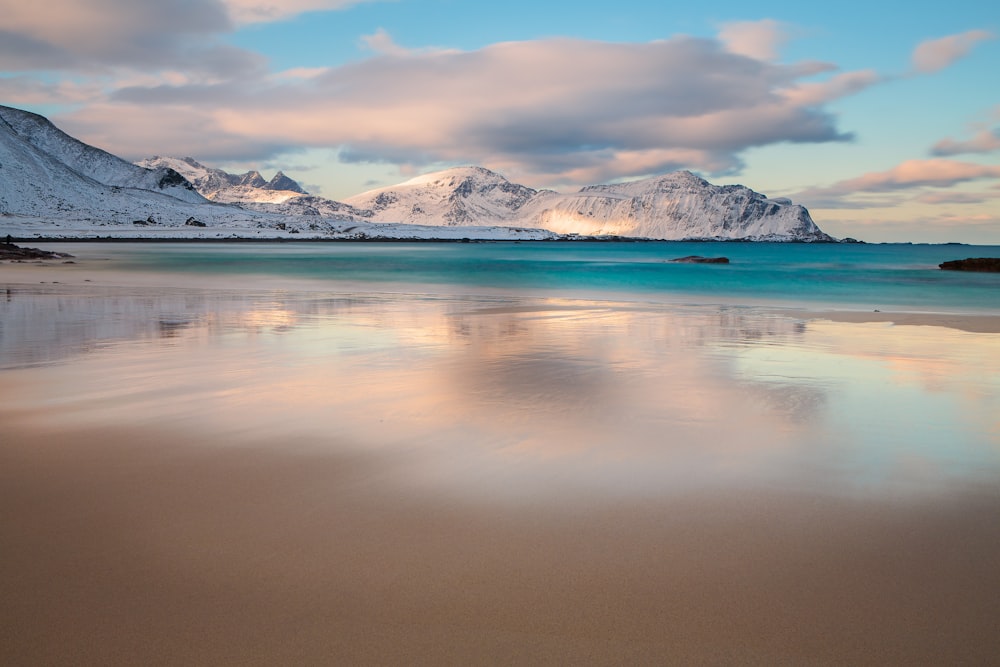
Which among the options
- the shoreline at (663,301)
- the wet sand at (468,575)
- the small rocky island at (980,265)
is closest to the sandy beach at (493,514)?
the wet sand at (468,575)

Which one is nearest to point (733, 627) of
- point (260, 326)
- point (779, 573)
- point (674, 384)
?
point (779, 573)

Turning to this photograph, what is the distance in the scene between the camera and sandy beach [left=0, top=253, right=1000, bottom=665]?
342 cm

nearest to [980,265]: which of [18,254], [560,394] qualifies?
[560,394]

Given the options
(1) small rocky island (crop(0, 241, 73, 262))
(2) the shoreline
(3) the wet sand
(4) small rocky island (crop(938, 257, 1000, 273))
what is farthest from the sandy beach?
(4) small rocky island (crop(938, 257, 1000, 273))

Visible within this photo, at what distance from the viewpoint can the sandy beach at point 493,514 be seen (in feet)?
11.2

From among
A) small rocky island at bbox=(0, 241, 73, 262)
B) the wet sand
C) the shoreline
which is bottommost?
the wet sand

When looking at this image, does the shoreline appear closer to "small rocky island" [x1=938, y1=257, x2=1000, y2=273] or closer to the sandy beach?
the sandy beach

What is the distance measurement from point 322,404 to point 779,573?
531 cm

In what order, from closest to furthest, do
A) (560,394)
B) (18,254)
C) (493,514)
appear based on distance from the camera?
1. (493,514)
2. (560,394)
3. (18,254)

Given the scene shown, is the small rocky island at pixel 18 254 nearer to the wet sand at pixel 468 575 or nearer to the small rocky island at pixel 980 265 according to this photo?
the wet sand at pixel 468 575

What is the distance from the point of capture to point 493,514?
482 centimetres

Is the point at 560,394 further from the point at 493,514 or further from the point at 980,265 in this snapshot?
the point at 980,265

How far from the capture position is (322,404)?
319 inches

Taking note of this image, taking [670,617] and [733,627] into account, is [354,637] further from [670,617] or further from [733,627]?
[733,627]
